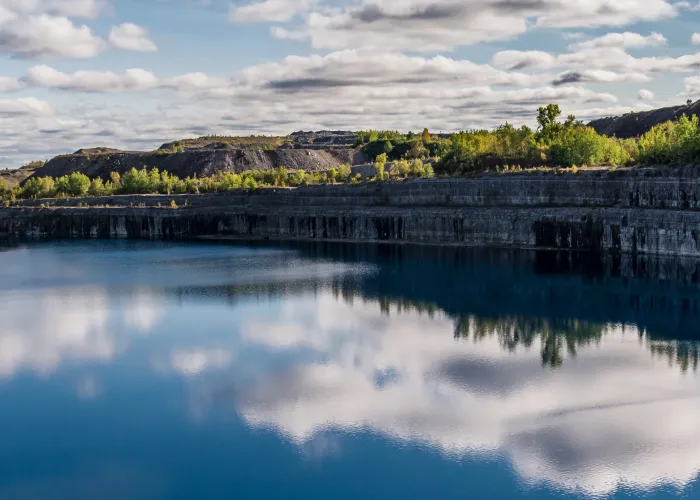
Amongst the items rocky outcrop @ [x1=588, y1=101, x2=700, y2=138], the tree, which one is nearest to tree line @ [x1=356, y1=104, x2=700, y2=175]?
the tree

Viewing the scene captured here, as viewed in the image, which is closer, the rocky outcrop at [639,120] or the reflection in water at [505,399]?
the reflection in water at [505,399]

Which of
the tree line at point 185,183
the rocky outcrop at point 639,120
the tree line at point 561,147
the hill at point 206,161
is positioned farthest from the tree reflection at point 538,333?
the rocky outcrop at point 639,120

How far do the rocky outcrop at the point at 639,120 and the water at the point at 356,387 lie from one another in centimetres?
11417

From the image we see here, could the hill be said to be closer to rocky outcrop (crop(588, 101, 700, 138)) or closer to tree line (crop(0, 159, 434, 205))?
tree line (crop(0, 159, 434, 205))

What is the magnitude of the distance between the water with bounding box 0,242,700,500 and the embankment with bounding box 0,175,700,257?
933 cm

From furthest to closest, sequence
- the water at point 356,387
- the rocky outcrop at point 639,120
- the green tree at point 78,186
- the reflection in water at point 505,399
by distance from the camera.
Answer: the rocky outcrop at point 639,120
the green tree at point 78,186
the reflection in water at point 505,399
the water at point 356,387

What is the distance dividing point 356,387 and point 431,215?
5627 centimetres

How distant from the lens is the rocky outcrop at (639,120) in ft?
550

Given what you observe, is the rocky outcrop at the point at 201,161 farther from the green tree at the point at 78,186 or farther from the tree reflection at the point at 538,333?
the tree reflection at the point at 538,333

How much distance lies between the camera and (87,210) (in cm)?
12031

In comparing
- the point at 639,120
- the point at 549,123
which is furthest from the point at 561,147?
the point at 639,120

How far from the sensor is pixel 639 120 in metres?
178

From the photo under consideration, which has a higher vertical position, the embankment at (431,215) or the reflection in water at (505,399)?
the embankment at (431,215)

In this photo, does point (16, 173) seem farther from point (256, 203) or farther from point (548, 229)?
point (548, 229)
